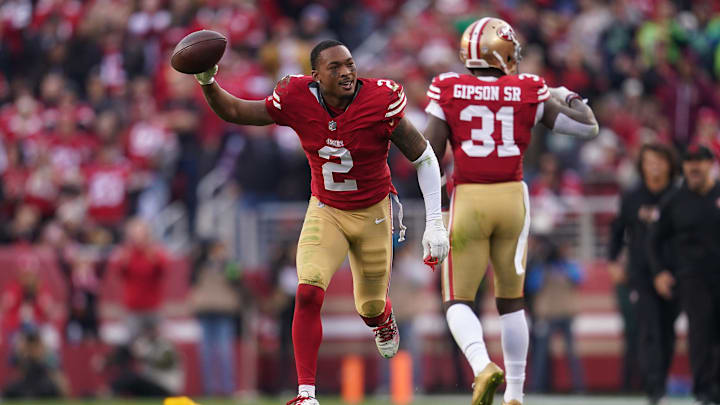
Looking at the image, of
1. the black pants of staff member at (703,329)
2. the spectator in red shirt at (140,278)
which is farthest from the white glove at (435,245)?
the spectator in red shirt at (140,278)

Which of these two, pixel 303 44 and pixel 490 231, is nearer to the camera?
pixel 490 231

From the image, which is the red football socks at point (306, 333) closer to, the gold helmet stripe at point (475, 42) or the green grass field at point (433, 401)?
the gold helmet stripe at point (475, 42)

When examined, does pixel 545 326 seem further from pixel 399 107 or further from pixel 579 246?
pixel 399 107

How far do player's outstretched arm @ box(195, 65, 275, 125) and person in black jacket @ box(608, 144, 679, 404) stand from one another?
183 inches

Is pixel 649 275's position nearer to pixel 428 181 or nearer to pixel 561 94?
pixel 561 94

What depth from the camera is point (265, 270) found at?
14727 mm

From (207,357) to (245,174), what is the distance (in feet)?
6.76

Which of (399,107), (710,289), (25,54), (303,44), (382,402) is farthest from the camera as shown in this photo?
(25,54)

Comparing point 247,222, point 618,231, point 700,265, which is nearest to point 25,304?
point 247,222

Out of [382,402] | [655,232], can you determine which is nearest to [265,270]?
[382,402]

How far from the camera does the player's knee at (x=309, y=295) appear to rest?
7129 millimetres

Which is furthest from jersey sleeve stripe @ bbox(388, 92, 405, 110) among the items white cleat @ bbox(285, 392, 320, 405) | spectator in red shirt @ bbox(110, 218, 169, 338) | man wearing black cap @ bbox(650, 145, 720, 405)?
spectator in red shirt @ bbox(110, 218, 169, 338)

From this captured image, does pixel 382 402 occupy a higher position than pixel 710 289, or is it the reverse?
pixel 710 289

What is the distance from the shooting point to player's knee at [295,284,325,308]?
713 centimetres
